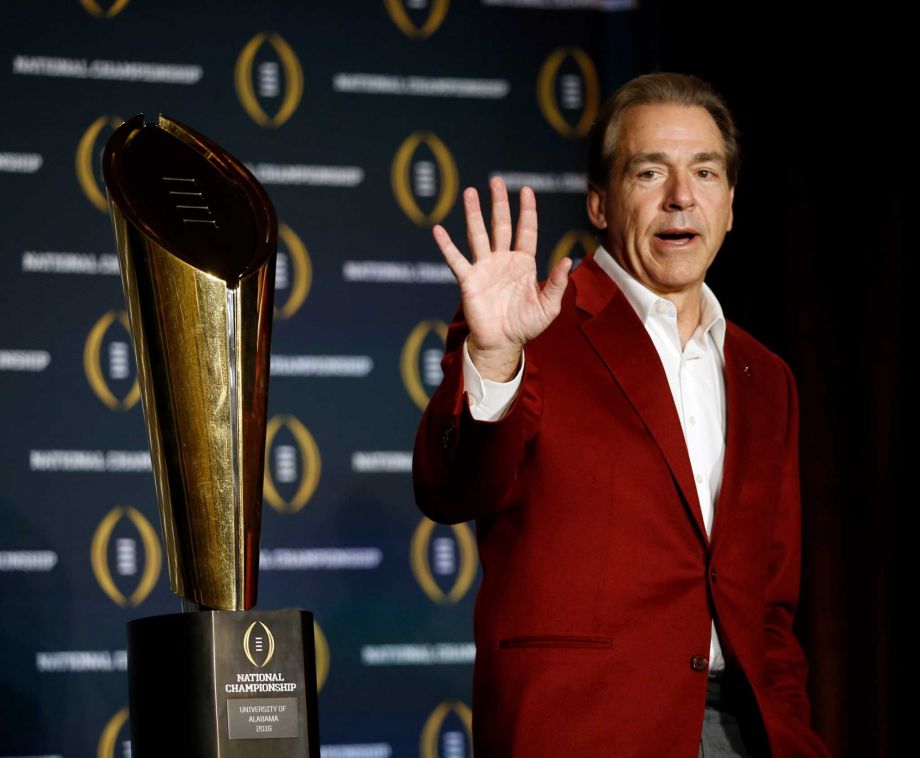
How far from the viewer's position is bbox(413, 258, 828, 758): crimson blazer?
1887 mm

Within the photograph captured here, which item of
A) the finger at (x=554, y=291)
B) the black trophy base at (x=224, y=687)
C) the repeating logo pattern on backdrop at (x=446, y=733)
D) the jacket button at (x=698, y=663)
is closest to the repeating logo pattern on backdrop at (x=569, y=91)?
the repeating logo pattern on backdrop at (x=446, y=733)

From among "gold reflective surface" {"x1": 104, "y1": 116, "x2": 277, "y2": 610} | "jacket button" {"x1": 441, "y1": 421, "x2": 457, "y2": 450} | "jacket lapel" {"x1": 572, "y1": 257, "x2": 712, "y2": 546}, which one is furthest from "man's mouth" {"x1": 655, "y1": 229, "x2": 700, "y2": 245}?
"gold reflective surface" {"x1": 104, "y1": 116, "x2": 277, "y2": 610}

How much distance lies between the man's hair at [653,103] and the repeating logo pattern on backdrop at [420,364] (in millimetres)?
1244

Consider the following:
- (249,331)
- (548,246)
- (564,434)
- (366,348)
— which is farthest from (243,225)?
(548,246)

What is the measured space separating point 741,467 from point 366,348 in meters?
1.65

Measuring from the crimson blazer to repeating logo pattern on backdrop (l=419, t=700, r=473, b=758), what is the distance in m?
1.45

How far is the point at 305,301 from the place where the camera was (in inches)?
139

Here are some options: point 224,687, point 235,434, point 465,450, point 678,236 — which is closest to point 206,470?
point 235,434

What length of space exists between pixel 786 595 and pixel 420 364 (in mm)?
1546

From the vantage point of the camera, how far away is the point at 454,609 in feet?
11.5

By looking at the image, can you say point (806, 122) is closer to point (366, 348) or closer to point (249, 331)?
point (366, 348)

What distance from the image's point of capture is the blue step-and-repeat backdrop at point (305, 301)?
333 cm

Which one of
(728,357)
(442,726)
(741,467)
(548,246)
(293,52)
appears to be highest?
(293,52)

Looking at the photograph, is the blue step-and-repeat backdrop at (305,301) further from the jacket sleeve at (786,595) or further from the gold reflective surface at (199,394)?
the gold reflective surface at (199,394)
